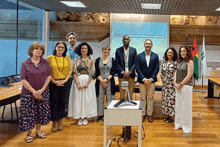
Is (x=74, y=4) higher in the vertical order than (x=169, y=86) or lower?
higher

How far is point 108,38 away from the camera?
27.5 ft

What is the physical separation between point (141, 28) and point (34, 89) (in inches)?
223

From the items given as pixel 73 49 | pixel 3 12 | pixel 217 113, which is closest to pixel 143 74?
pixel 73 49

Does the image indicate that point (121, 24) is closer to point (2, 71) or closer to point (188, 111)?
point (2, 71)

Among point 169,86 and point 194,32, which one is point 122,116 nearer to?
point 169,86

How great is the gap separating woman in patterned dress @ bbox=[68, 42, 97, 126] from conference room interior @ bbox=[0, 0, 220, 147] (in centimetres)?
31

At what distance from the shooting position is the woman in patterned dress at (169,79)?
13.0 feet

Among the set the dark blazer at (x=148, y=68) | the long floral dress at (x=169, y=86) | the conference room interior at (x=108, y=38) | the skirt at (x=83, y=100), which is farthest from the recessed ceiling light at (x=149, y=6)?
the skirt at (x=83, y=100)

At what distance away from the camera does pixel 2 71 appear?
535 centimetres

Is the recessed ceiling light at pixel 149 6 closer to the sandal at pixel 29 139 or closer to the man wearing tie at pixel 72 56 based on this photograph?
the man wearing tie at pixel 72 56

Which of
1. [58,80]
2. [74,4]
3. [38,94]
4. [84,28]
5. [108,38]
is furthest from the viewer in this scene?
[108,38]

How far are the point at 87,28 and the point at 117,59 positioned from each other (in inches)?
154

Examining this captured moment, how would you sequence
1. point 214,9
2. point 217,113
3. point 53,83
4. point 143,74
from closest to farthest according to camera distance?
point 53,83
point 143,74
point 217,113
point 214,9

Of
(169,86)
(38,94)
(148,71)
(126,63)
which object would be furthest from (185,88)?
(38,94)
